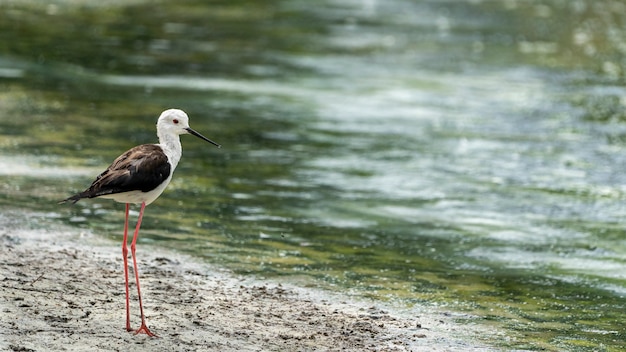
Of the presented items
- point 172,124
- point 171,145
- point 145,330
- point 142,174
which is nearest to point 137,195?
point 142,174

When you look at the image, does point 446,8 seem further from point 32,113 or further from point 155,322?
point 155,322

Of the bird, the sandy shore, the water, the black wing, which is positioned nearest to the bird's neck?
the bird

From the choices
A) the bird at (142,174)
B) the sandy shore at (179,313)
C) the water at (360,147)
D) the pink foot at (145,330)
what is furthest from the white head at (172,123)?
the water at (360,147)

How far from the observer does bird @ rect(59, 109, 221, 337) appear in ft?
25.0

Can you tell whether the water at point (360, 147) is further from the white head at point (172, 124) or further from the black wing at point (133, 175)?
the black wing at point (133, 175)

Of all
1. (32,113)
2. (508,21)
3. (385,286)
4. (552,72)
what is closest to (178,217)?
(385,286)

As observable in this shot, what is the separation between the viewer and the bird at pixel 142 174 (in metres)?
7.61

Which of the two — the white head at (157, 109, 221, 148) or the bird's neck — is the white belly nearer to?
the bird's neck

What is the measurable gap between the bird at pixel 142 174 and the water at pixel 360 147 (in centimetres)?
191

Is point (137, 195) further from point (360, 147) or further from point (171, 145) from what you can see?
point (360, 147)

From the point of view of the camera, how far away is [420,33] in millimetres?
25938

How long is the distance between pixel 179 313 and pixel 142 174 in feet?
3.59

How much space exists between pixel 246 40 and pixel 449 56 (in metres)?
4.14

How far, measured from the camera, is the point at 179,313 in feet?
26.8
